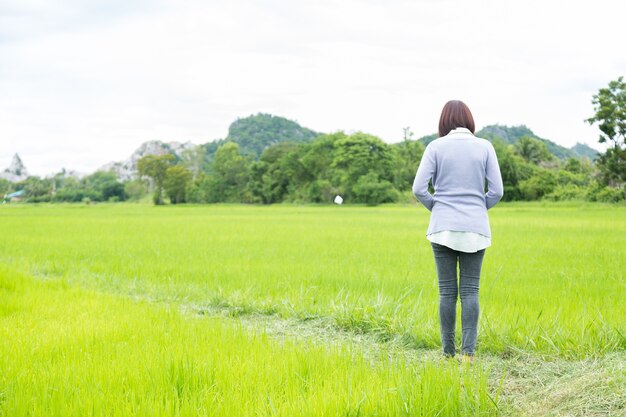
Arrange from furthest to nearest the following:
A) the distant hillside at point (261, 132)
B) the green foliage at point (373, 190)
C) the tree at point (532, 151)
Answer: the distant hillside at point (261, 132)
the tree at point (532, 151)
the green foliage at point (373, 190)

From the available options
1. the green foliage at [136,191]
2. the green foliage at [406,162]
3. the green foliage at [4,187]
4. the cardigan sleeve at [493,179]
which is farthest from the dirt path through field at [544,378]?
the green foliage at [4,187]

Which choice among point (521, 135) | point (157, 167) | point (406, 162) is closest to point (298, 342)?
point (406, 162)

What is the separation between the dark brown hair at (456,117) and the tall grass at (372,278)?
60.5 inches

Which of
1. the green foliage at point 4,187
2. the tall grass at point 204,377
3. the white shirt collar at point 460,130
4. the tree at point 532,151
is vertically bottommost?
the tall grass at point 204,377

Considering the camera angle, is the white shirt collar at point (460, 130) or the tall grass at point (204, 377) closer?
the tall grass at point (204, 377)

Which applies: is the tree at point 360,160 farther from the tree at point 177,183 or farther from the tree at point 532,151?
the tree at point 177,183

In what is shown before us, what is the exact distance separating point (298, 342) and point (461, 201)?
1517 mm

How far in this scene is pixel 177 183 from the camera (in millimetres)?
62062

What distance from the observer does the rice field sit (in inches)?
92.9

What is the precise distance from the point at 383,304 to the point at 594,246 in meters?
7.41

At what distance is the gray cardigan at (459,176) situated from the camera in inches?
120

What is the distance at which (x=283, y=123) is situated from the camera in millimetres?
112062

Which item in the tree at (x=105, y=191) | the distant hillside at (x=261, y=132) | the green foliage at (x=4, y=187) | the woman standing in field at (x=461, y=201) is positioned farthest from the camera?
the distant hillside at (x=261, y=132)

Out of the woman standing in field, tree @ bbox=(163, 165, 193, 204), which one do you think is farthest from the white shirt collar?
tree @ bbox=(163, 165, 193, 204)
